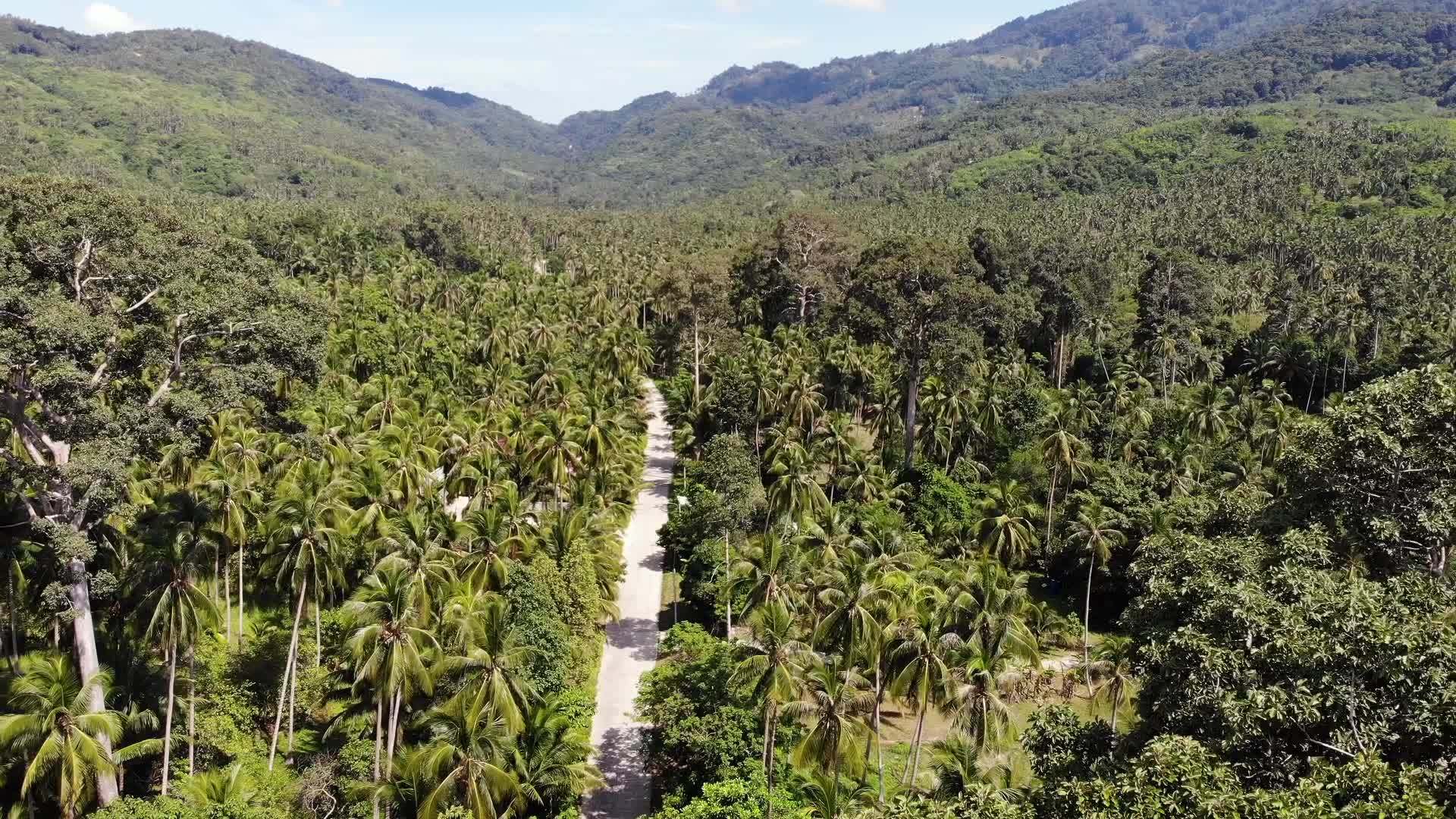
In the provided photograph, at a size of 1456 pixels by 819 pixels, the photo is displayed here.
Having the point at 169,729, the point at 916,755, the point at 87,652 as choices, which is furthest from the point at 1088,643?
the point at 87,652

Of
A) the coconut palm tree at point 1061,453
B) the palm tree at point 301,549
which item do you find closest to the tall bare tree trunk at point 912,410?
the coconut palm tree at point 1061,453

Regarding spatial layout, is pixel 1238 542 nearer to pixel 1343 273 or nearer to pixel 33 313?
pixel 33 313

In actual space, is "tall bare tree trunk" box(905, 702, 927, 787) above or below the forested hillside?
below

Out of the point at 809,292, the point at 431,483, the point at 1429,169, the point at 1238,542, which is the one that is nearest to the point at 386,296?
the point at 809,292

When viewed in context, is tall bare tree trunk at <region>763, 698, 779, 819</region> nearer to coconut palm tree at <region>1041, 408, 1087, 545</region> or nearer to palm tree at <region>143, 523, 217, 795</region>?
palm tree at <region>143, 523, 217, 795</region>

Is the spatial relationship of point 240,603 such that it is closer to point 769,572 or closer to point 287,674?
point 287,674

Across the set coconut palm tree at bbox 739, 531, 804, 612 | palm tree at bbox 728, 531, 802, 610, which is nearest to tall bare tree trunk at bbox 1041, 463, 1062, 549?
coconut palm tree at bbox 739, 531, 804, 612
